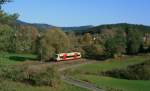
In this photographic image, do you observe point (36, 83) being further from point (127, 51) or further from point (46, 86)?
point (127, 51)

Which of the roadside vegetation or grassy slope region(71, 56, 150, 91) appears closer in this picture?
the roadside vegetation

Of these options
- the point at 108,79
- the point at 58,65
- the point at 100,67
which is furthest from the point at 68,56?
the point at 108,79

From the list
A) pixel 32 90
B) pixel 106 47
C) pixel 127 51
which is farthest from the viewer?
pixel 127 51

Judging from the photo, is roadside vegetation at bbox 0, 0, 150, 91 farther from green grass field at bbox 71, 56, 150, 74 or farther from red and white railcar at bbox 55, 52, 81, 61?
red and white railcar at bbox 55, 52, 81, 61

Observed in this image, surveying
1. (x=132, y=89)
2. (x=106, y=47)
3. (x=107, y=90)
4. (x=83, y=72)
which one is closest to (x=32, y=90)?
(x=107, y=90)

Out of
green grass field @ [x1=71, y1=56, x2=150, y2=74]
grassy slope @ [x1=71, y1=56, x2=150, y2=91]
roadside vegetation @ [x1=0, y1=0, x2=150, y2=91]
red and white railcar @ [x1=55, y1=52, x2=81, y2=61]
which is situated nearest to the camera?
roadside vegetation @ [x1=0, y1=0, x2=150, y2=91]

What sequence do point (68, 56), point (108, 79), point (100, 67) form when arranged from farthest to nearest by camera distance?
point (68, 56)
point (100, 67)
point (108, 79)

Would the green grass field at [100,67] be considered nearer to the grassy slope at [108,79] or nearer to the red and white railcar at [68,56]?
the grassy slope at [108,79]

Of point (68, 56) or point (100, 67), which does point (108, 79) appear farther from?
point (68, 56)

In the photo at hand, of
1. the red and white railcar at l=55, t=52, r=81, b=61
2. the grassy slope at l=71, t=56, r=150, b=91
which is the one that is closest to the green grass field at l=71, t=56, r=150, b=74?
the grassy slope at l=71, t=56, r=150, b=91

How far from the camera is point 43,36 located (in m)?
95.2

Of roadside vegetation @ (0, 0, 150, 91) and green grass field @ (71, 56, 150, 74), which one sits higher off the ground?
roadside vegetation @ (0, 0, 150, 91)

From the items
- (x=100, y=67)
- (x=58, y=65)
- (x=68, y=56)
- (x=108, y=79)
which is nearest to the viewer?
(x=108, y=79)

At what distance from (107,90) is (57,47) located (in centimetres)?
5458
